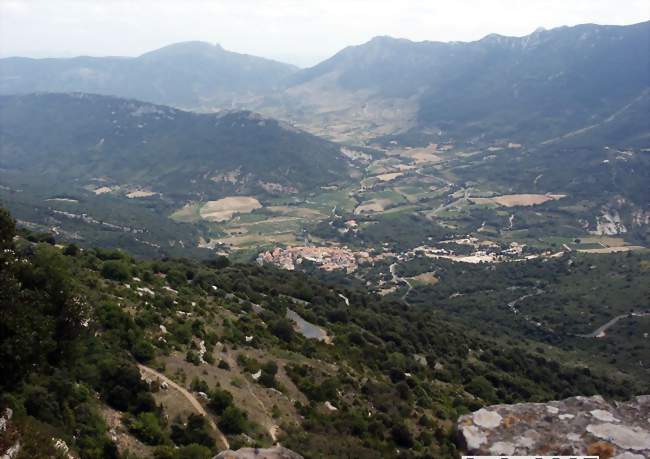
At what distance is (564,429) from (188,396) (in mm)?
18602

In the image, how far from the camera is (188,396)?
29.3 m

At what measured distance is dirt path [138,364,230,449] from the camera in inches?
1049

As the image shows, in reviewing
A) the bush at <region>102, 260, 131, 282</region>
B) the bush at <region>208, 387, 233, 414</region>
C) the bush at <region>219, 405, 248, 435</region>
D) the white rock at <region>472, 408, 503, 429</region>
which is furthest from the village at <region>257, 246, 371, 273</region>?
the white rock at <region>472, 408, 503, 429</region>

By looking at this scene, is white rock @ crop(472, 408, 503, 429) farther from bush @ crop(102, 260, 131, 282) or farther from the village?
the village

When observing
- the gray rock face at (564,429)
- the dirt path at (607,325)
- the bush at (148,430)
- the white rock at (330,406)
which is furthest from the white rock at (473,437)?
the dirt path at (607,325)

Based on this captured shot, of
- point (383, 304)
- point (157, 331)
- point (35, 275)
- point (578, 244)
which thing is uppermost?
point (35, 275)

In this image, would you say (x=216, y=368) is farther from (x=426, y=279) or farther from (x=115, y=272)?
(x=426, y=279)

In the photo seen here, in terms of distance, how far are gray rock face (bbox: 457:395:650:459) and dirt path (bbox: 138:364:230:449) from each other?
40.6 ft

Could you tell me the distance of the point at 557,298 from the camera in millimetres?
123438

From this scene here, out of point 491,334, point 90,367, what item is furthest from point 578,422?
point 491,334

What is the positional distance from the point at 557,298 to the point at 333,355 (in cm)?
9209

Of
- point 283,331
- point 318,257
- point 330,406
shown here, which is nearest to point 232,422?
point 330,406

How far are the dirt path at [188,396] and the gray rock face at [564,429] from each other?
40.6 ft

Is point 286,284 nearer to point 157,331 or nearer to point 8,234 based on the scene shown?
point 157,331
